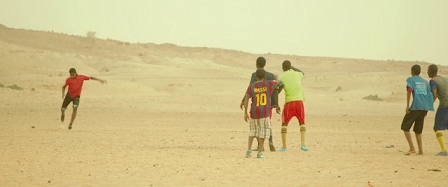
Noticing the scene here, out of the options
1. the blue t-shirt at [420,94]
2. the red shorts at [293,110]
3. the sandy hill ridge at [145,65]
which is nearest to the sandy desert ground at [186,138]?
the sandy hill ridge at [145,65]

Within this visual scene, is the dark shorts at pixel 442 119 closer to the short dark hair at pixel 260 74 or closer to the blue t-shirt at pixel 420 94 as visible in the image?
the blue t-shirt at pixel 420 94

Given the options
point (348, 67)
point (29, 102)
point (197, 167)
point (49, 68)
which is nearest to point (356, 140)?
point (197, 167)

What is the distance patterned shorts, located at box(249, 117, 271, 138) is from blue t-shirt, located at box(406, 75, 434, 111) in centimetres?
303

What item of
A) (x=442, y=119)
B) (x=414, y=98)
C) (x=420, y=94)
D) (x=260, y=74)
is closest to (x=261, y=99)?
(x=260, y=74)

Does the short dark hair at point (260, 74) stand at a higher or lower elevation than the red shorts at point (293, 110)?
higher

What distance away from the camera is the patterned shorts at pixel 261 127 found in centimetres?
1347

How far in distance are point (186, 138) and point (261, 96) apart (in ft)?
19.5

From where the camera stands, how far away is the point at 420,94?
14539 mm

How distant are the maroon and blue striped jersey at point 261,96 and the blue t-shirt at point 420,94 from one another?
2.92 m

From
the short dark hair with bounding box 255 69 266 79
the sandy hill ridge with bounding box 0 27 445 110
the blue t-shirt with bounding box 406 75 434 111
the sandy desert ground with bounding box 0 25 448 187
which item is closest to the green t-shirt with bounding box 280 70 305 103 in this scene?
the sandy desert ground with bounding box 0 25 448 187

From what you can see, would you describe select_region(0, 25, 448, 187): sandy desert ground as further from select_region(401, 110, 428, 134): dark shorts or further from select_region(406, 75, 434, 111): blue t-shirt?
select_region(406, 75, 434, 111): blue t-shirt

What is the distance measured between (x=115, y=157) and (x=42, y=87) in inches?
1092

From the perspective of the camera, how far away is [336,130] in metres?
23.0

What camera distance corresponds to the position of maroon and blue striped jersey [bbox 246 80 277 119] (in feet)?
44.0
